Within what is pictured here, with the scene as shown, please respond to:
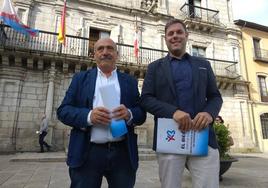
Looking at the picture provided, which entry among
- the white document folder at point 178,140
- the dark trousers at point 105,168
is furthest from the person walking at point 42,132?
the white document folder at point 178,140

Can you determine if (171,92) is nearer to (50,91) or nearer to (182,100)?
(182,100)

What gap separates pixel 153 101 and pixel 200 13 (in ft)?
50.9

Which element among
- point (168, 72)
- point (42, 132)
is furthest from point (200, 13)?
point (168, 72)

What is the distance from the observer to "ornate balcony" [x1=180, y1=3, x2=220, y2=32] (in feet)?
48.6

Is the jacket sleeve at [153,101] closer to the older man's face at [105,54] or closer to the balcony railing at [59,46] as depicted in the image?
the older man's face at [105,54]

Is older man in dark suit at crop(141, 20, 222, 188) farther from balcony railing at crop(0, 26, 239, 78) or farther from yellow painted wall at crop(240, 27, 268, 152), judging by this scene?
yellow painted wall at crop(240, 27, 268, 152)

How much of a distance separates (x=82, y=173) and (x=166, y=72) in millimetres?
1066

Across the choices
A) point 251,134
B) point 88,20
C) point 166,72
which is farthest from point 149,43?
point 166,72

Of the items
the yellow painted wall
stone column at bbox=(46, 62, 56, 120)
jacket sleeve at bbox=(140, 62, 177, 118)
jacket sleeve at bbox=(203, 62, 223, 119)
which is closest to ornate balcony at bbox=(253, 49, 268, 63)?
the yellow painted wall

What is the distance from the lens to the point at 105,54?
1952mm

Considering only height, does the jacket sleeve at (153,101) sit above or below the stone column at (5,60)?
below

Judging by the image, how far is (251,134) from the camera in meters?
14.4

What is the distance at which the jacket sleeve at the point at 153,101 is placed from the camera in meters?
1.83

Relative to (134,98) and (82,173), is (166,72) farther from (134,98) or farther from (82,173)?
(82,173)
